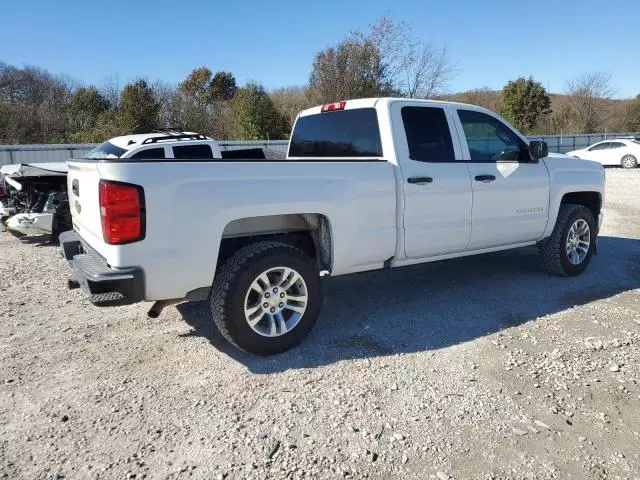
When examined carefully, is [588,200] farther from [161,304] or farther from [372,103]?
[161,304]

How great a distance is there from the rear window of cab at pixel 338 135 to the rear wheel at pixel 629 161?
2261 cm

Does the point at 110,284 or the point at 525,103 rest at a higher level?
the point at 525,103

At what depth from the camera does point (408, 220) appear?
4.39 meters

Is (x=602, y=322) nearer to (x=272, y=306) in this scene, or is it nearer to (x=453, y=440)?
(x=453, y=440)

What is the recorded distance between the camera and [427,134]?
185 inches

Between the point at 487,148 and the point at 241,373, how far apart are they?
3.40m

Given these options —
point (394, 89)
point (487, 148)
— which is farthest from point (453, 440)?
point (394, 89)

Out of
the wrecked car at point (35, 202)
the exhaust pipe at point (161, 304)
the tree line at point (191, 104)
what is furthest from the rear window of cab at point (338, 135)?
the tree line at point (191, 104)

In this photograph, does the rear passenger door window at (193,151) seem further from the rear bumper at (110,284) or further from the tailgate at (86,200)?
the rear bumper at (110,284)

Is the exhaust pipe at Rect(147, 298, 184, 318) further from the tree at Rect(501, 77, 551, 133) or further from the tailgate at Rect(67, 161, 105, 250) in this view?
the tree at Rect(501, 77, 551, 133)

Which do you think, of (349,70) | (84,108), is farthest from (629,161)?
(84,108)

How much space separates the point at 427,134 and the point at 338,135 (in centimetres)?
90

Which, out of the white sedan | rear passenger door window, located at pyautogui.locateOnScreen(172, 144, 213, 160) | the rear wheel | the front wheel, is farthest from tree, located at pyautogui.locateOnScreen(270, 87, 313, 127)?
the front wheel

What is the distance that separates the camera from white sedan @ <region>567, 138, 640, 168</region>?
74.9ft
